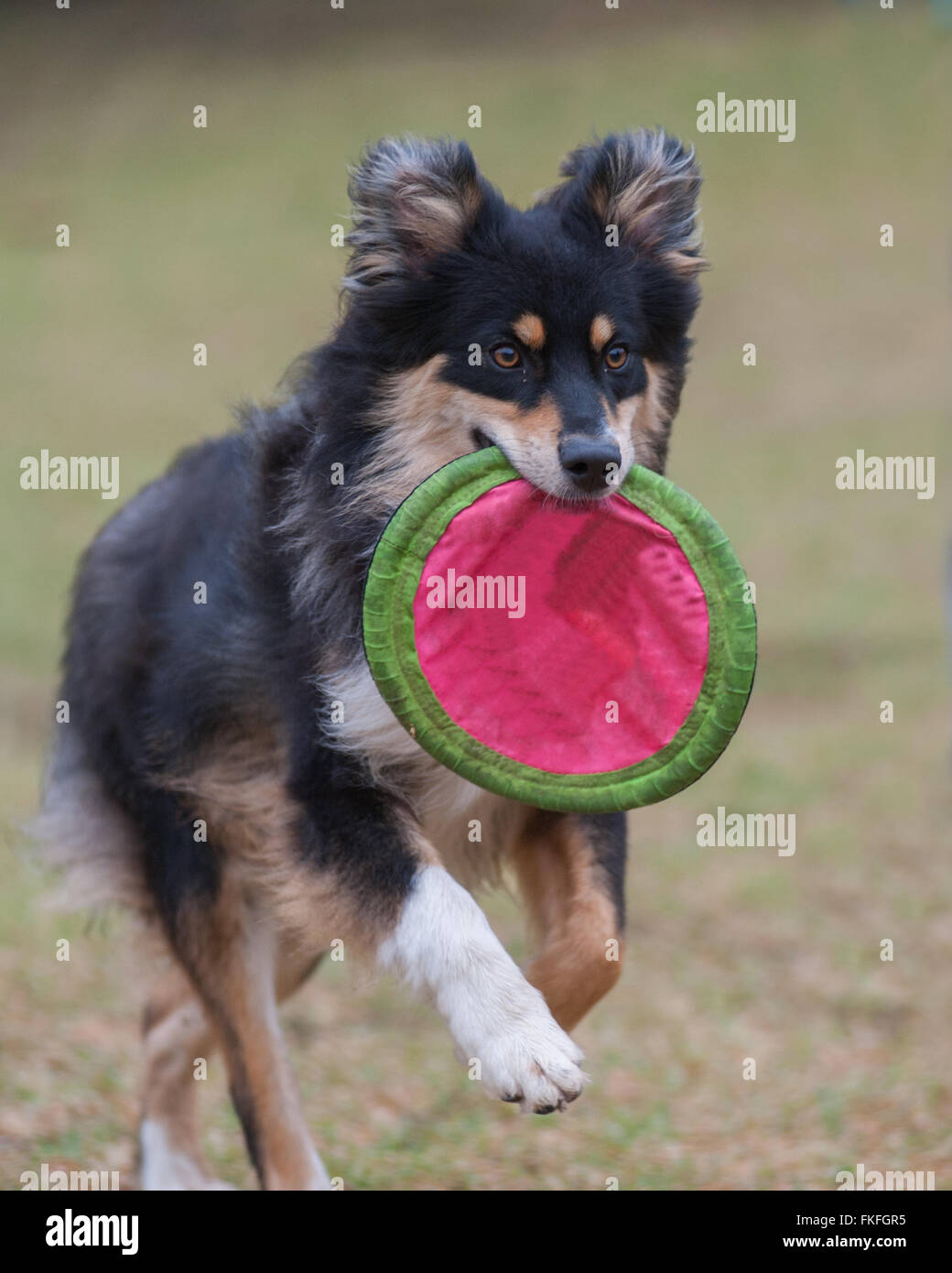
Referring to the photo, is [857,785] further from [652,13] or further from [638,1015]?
[652,13]

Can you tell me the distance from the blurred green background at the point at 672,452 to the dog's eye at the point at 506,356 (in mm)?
2267

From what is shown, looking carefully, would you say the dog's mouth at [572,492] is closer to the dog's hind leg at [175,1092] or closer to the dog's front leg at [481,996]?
the dog's front leg at [481,996]

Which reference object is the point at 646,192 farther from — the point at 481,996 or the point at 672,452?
the point at 672,452

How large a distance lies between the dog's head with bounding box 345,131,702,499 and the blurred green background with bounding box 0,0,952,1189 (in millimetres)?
1922

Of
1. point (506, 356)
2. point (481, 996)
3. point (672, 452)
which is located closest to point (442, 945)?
point (481, 996)

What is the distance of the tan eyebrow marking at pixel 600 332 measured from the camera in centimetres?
421

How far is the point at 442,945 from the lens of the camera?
399cm

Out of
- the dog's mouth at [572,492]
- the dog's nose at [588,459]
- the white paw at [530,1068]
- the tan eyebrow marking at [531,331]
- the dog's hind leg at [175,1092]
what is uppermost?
the tan eyebrow marking at [531,331]

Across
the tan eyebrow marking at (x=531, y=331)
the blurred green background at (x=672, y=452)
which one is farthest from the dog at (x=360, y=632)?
the blurred green background at (x=672, y=452)

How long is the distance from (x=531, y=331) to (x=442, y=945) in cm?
156

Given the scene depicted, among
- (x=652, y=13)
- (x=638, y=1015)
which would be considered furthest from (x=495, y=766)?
(x=652, y=13)

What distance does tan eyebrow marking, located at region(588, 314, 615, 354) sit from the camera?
4.21 metres

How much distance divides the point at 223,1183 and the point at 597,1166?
136cm

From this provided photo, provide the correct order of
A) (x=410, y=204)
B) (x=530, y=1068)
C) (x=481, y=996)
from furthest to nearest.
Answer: (x=410, y=204) < (x=481, y=996) < (x=530, y=1068)
